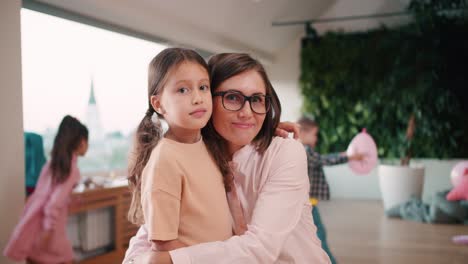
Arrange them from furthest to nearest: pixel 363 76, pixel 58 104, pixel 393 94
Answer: pixel 363 76, pixel 393 94, pixel 58 104

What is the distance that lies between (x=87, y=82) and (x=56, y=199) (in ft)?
5.08

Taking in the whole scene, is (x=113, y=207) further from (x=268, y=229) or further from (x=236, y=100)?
(x=268, y=229)

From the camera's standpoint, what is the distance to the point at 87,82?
4.03m

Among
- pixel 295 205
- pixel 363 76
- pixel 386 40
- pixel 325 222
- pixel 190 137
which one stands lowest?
pixel 325 222

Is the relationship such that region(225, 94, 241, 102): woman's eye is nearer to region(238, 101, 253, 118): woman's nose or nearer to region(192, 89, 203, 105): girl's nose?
region(238, 101, 253, 118): woman's nose

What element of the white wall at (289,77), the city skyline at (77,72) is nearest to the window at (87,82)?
the city skyline at (77,72)

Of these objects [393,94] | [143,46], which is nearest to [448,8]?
[393,94]

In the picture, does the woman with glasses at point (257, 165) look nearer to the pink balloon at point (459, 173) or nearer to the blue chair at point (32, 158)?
the blue chair at point (32, 158)

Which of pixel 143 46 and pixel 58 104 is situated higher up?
pixel 143 46

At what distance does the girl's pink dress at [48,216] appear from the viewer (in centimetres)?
263

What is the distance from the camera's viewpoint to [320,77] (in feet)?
22.7

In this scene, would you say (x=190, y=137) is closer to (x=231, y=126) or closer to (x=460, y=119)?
(x=231, y=126)

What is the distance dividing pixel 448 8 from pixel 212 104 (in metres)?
5.62

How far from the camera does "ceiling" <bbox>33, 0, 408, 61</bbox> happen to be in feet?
11.2
